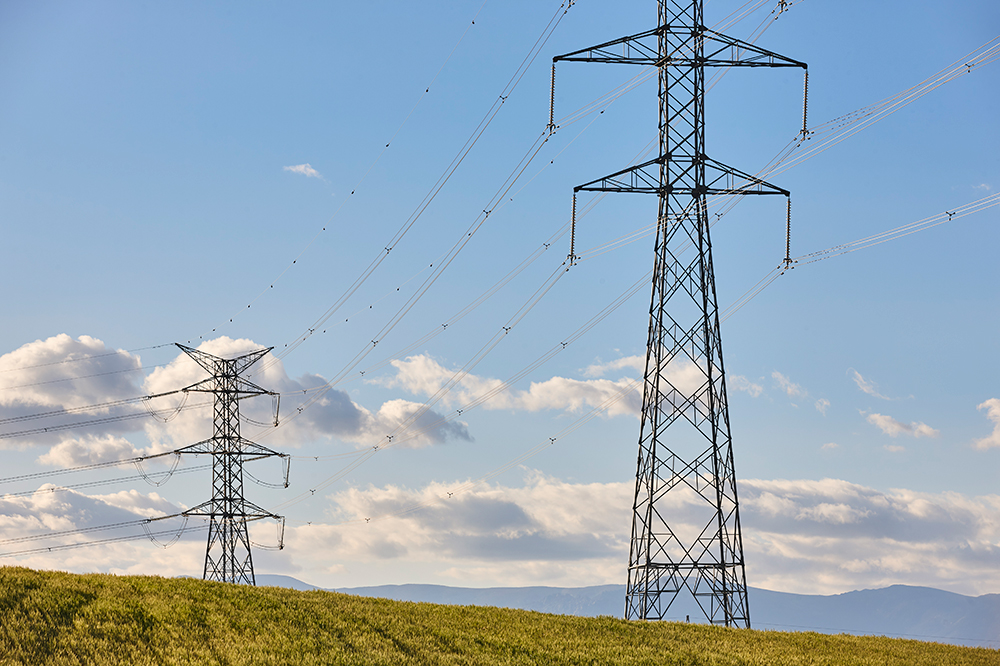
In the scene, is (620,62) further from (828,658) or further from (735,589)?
(828,658)

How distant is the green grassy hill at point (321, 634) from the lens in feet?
91.7

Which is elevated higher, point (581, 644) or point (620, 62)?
point (620, 62)

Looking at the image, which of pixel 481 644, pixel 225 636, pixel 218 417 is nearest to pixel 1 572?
pixel 225 636

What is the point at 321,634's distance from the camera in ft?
103

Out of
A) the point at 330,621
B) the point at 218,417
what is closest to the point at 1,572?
the point at 330,621

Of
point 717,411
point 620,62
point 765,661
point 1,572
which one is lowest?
point 765,661

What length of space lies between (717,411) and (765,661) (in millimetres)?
11391

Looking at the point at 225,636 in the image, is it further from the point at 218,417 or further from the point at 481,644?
the point at 218,417

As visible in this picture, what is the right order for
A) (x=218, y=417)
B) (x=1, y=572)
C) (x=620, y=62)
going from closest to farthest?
1. (x=1, y=572)
2. (x=620, y=62)
3. (x=218, y=417)

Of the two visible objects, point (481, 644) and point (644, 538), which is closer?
point (481, 644)

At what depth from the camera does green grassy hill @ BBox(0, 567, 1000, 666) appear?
1101 inches

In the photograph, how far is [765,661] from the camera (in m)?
34.2

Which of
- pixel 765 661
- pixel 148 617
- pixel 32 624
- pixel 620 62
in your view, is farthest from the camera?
pixel 620 62

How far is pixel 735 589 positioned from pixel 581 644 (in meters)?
10.1
